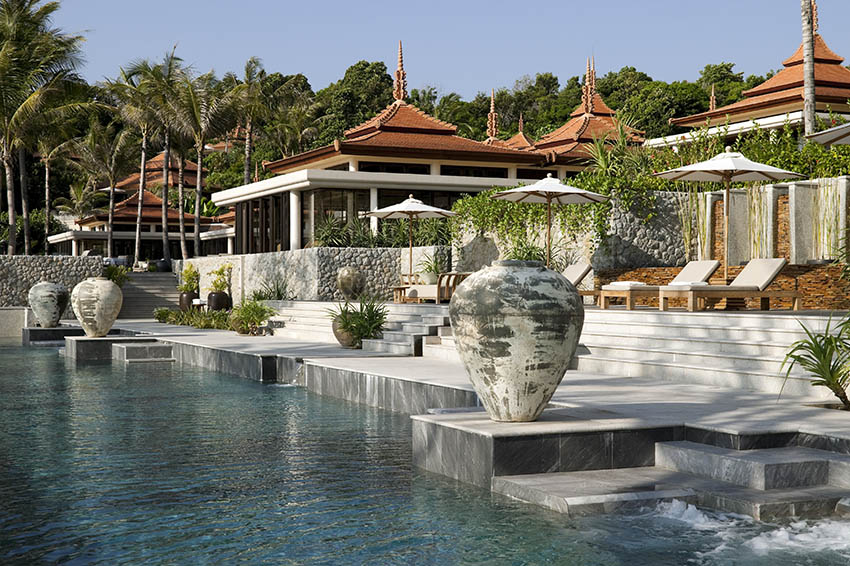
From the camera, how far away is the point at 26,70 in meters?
34.9

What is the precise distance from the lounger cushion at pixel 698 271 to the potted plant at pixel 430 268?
8.54m

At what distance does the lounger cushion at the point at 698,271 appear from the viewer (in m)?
15.3

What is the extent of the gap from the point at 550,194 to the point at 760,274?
4.84 m

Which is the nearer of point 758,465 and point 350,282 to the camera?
point 758,465

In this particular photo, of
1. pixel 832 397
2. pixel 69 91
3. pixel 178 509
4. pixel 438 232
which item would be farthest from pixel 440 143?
pixel 178 509

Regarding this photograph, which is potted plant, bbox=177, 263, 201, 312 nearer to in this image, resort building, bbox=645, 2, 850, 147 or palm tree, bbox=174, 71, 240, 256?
palm tree, bbox=174, 71, 240, 256

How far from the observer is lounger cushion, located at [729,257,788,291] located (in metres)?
13.9

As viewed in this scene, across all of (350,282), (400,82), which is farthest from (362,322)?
(400,82)

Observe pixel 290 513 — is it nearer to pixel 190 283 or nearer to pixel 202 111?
pixel 190 283

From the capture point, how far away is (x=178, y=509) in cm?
617

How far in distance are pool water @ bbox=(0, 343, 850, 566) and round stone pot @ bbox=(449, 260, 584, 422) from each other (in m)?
0.83

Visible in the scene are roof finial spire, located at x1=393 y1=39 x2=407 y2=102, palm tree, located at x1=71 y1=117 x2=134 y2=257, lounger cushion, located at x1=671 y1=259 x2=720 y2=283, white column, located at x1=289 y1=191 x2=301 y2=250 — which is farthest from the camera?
palm tree, located at x1=71 y1=117 x2=134 y2=257

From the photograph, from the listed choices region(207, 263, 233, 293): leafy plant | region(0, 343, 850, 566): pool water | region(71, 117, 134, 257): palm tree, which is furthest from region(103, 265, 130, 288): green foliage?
region(0, 343, 850, 566): pool water

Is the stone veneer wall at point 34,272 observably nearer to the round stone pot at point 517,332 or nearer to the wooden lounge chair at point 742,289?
the wooden lounge chair at point 742,289
